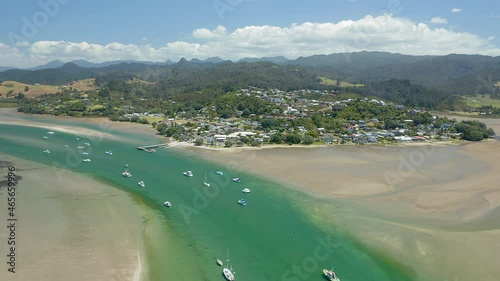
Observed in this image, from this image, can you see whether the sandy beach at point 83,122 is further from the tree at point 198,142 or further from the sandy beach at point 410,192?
the sandy beach at point 410,192

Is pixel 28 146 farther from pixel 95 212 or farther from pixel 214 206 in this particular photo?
pixel 214 206

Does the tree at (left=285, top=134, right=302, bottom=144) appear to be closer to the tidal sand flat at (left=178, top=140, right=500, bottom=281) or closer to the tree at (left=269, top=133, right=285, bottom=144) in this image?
the tree at (left=269, top=133, right=285, bottom=144)

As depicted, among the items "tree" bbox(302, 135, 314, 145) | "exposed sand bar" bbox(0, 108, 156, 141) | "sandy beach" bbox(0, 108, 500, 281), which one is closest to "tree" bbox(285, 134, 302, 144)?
"tree" bbox(302, 135, 314, 145)

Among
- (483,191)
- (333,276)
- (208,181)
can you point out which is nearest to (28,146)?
(208,181)

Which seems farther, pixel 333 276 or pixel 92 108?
pixel 92 108

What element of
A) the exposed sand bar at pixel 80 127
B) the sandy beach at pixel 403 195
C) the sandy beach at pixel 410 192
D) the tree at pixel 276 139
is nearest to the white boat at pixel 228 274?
the sandy beach at pixel 403 195
